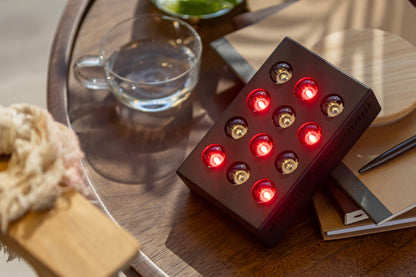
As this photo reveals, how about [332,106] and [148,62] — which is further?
[148,62]

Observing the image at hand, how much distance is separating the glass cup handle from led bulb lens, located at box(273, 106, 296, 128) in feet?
0.84

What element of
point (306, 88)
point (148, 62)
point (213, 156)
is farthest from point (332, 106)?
point (148, 62)

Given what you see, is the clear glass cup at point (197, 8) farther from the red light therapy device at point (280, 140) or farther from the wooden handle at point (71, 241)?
the wooden handle at point (71, 241)

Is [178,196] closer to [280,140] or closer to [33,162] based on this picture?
[280,140]

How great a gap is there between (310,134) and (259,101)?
71mm

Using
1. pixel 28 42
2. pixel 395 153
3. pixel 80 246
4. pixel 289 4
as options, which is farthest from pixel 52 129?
pixel 28 42

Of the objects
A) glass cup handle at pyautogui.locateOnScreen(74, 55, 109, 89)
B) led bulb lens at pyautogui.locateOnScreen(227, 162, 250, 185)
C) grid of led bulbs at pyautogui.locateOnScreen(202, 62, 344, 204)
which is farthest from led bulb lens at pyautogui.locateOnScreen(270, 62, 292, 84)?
glass cup handle at pyautogui.locateOnScreen(74, 55, 109, 89)

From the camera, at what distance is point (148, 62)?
2.48 feet

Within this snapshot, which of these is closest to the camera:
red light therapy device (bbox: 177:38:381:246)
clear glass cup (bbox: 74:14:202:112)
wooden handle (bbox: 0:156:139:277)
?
wooden handle (bbox: 0:156:139:277)

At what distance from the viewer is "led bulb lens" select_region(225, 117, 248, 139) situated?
1.91ft

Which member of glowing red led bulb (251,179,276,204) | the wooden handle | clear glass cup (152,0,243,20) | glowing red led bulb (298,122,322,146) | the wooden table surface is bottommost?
the wooden table surface

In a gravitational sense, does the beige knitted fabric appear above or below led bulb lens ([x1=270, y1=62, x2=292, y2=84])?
above

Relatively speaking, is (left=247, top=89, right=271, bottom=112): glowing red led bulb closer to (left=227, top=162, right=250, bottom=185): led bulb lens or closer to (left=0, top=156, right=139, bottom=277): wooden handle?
(left=227, top=162, right=250, bottom=185): led bulb lens

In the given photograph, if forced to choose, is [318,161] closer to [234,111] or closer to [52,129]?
[234,111]
